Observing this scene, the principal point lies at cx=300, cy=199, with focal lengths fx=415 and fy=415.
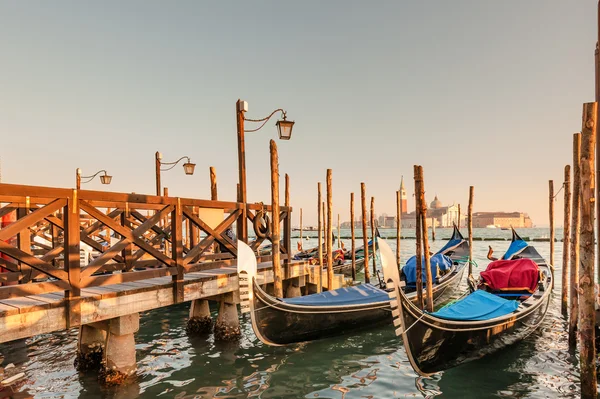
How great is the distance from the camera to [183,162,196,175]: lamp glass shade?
1062cm

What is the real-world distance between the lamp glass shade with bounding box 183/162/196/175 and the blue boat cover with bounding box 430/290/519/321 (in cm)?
714

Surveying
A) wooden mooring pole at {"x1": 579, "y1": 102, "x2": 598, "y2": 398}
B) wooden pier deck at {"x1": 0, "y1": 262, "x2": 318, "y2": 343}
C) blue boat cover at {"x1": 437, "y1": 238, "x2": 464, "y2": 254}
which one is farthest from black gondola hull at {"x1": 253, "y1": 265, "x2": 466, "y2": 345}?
blue boat cover at {"x1": 437, "y1": 238, "x2": 464, "y2": 254}

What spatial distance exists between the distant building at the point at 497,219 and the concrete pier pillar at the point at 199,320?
134456mm

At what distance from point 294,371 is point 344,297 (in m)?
1.93

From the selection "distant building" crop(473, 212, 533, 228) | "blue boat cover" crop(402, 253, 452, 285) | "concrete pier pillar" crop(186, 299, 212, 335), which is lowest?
"distant building" crop(473, 212, 533, 228)

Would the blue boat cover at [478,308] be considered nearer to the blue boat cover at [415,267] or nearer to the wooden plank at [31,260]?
the blue boat cover at [415,267]

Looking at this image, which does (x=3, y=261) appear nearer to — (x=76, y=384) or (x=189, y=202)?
(x=76, y=384)

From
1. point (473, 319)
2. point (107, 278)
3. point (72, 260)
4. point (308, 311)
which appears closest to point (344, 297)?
point (308, 311)

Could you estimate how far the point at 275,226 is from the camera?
7391 millimetres

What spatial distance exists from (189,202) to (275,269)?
215cm

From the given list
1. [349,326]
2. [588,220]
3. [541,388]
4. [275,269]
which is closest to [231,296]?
[275,269]

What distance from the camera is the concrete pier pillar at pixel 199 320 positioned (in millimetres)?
7234

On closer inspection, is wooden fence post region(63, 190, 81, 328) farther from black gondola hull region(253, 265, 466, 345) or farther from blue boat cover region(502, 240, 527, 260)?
blue boat cover region(502, 240, 527, 260)

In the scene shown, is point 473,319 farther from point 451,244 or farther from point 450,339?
point 451,244
